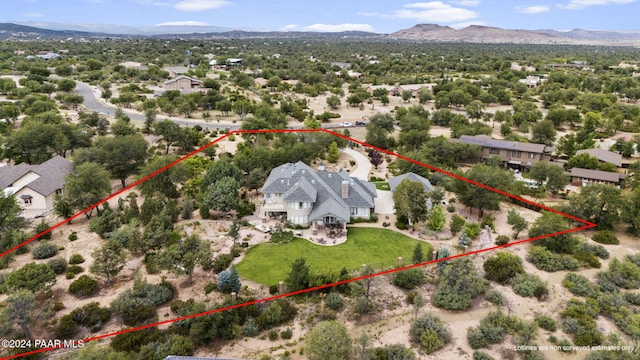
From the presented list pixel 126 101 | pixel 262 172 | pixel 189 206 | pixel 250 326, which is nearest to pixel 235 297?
pixel 250 326

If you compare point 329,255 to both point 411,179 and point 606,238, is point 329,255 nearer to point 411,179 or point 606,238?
point 411,179

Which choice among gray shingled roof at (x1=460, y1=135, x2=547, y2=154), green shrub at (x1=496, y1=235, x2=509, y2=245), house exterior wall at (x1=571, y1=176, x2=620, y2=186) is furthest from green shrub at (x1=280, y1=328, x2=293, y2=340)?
house exterior wall at (x1=571, y1=176, x2=620, y2=186)

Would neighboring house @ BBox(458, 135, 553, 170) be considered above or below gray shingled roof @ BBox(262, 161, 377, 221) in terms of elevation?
above

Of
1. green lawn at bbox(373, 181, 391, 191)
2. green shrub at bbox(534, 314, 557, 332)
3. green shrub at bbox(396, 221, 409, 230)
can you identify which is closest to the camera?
green shrub at bbox(534, 314, 557, 332)

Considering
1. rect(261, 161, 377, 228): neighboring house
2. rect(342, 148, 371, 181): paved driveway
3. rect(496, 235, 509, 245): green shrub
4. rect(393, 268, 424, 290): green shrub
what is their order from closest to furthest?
rect(393, 268, 424, 290): green shrub → rect(496, 235, 509, 245): green shrub → rect(261, 161, 377, 228): neighboring house → rect(342, 148, 371, 181): paved driveway

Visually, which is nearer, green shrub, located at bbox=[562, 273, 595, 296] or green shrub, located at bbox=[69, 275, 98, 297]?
green shrub, located at bbox=[69, 275, 98, 297]

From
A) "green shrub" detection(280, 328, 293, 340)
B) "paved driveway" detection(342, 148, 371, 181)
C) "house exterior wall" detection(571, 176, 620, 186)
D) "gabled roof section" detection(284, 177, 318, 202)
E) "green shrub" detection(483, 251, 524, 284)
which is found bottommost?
"green shrub" detection(280, 328, 293, 340)

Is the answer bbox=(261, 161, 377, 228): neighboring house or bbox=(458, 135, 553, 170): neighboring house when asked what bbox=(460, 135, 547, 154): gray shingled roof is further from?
bbox=(261, 161, 377, 228): neighboring house
